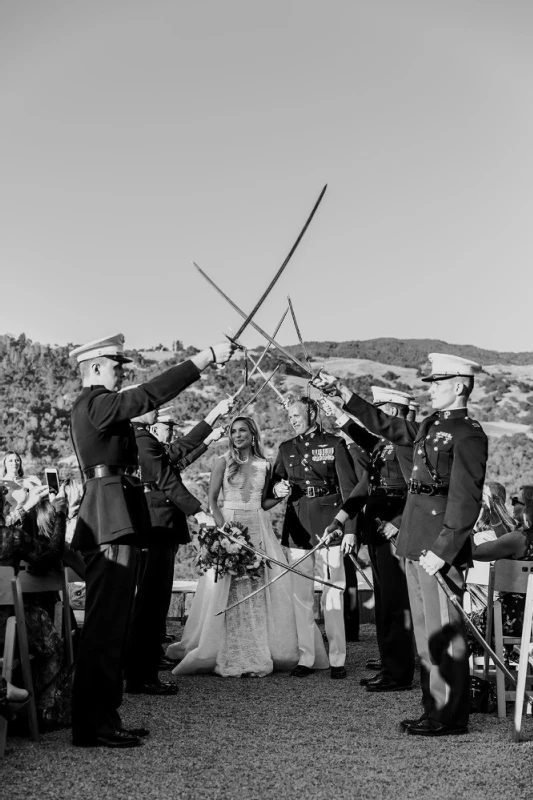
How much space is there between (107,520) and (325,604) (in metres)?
3.10

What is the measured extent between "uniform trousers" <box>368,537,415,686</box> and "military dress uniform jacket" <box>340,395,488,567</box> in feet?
5.04

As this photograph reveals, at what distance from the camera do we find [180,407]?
839 inches

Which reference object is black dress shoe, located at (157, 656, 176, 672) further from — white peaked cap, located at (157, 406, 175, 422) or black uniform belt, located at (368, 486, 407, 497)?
black uniform belt, located at (368, 486, 407, 497)

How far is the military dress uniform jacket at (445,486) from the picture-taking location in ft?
16.0

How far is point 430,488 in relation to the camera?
5191mm

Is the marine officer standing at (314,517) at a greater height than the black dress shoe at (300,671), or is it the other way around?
the marine officer standing at (314,517)

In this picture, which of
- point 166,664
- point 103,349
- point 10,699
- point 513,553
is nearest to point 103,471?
point 103,349

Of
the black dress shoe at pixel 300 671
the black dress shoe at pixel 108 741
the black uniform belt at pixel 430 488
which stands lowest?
the black dress shoe at pixel 300 671

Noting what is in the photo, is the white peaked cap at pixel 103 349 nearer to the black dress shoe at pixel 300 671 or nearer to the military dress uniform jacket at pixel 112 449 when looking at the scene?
the military dress uniform jacket at pixel 112 449

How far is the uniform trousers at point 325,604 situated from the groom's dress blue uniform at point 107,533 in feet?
8.73

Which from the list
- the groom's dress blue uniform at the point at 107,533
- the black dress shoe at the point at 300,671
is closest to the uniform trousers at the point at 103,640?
the groom's dress blue uniform at the point at 107,533

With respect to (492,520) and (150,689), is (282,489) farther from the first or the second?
(150,689)

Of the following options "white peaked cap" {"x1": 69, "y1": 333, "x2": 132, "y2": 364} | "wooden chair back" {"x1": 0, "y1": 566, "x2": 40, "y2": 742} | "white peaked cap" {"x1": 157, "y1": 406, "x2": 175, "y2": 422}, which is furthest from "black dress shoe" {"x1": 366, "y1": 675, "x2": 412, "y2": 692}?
"white peaked cap" {"x1": 69, "y1": 333, "x2": 132, "y2": 364}

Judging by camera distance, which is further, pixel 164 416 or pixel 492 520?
pixel 164 416
